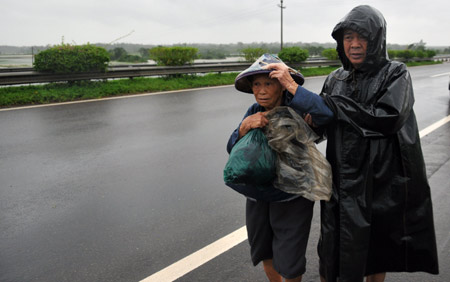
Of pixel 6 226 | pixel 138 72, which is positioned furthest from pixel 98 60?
pixel 6 226

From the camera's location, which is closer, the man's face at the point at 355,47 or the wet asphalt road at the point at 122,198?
the man's face at the point at 355,47

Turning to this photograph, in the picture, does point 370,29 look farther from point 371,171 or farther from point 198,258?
point 198,258

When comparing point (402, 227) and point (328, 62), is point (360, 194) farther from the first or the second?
point (328, 62)

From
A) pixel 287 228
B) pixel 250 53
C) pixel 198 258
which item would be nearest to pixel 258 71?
pixel 287 228

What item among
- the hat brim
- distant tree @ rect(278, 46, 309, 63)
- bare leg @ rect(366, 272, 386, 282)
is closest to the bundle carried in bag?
the hat brim

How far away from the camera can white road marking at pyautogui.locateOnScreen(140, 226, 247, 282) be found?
2.84 metres

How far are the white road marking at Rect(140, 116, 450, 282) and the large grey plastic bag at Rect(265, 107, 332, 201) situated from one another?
1.30 m

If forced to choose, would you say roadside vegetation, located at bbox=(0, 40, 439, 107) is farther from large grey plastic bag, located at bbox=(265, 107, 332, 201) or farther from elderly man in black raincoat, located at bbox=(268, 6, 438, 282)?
elderly man in black raincoat, located at bbox=(268, 6, 438, 282)

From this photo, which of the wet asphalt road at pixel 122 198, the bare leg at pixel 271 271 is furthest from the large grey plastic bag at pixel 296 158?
the wet asphalt road at pixel 122 198

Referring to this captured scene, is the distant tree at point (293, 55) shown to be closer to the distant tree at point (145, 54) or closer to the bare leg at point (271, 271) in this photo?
the distant tree at point (145, 54)

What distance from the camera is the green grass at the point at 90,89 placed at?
10.4 m

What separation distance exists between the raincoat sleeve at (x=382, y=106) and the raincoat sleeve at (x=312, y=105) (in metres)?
0.05

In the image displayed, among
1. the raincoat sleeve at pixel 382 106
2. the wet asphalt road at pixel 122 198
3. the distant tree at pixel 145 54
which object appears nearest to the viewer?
the raincoat sleeve at pixel 382 106

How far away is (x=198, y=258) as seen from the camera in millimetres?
3084
